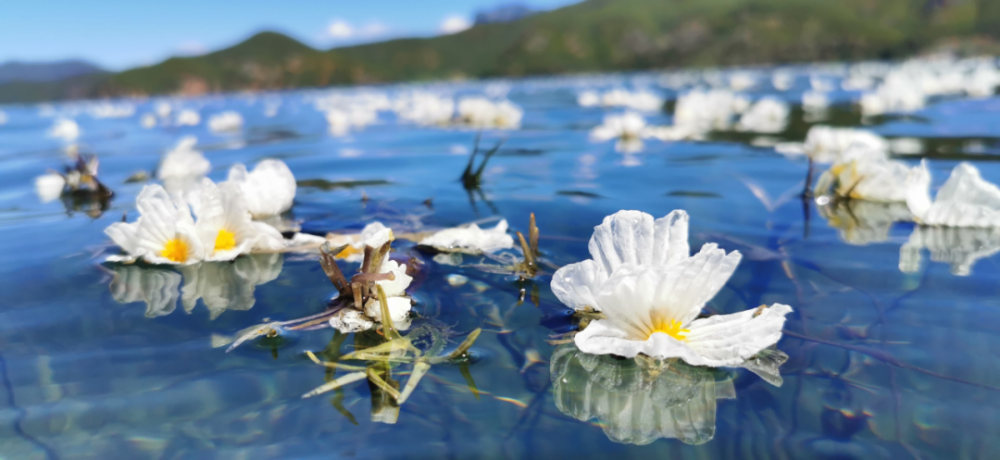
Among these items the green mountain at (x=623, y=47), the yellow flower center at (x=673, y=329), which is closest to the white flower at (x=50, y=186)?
the yellow flower center at (x=673, y=329)

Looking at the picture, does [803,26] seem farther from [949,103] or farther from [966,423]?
[966,423]

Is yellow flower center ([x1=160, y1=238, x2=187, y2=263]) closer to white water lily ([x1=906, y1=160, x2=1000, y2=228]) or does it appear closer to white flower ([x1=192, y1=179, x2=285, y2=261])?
white flower ([x1=192, y1=179, x2=285, y2=261])

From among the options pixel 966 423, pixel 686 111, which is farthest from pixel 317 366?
pixel 686 111

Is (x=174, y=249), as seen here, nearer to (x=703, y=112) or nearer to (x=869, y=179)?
(x=869, y=179)

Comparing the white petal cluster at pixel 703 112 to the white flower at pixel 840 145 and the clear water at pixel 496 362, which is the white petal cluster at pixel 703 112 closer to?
the white flower at pixel 840 145

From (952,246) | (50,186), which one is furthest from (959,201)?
(50,186)
